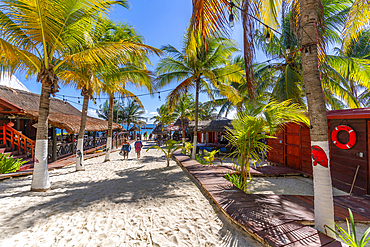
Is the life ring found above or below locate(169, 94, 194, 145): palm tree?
below

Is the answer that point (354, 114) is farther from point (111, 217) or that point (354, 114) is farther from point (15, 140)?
point (15, 140)

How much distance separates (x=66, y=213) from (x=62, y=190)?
181 cm

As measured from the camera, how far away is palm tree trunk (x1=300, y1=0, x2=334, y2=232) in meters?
2.39

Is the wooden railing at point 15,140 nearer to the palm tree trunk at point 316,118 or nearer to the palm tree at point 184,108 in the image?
the palm tree trunk at point 316,118

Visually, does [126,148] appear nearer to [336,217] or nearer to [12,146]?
[12,146]

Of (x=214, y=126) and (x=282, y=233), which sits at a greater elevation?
(x=214, y=126)

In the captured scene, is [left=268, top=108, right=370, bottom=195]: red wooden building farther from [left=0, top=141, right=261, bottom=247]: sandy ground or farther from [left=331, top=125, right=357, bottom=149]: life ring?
[left=0, top=141, right=261, bottom=247]: sandy ground

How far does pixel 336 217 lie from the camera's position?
3.12 meters

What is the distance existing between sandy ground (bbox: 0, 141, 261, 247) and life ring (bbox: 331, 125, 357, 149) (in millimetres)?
4620

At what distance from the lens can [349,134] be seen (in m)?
4.93

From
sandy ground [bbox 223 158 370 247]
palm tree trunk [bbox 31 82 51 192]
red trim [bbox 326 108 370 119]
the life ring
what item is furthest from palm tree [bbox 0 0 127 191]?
the life ring

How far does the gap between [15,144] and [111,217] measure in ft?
29.5

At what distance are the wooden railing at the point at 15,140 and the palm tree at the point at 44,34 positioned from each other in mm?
5043

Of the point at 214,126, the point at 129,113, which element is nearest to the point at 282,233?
the point at 214,126
